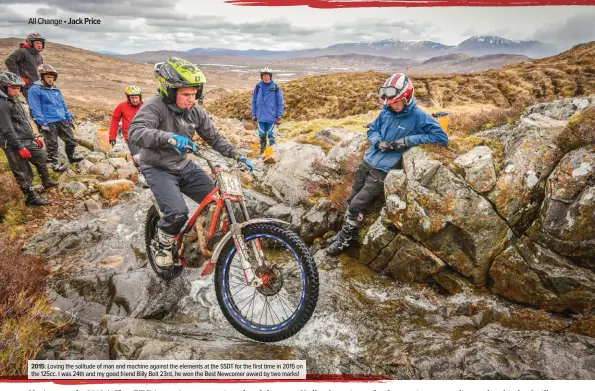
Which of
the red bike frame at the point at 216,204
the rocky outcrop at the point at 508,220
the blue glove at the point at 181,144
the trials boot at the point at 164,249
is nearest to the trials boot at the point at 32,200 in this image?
the trials boot at the point at 164,249

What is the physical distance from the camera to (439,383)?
138 inches

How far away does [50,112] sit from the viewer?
9.64 meters

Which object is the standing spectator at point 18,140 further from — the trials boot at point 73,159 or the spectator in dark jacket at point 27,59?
the spectator in dark jacket at point 27,59

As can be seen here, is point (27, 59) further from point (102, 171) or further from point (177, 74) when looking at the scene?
point (177, 74)

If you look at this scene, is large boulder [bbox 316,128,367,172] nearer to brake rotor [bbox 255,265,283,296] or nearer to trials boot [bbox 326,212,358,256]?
trials boot [bbox 326,212,358,256]

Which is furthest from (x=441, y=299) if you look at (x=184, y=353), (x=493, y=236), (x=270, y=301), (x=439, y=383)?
(x=184, y=353)

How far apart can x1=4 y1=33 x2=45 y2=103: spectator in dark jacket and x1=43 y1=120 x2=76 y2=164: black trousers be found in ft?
3.64

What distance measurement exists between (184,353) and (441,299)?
4079mm

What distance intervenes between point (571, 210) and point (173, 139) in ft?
17.7

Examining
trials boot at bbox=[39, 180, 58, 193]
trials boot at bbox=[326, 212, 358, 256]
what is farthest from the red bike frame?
trials boot at bbox=[39, 180, 58, 193]

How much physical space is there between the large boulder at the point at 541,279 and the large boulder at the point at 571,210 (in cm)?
16

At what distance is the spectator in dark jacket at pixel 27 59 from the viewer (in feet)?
30.9

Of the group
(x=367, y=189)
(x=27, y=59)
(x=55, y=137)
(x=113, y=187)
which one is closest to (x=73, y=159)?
(x=55, y=137)

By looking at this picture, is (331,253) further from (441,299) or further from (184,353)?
(184,353)
